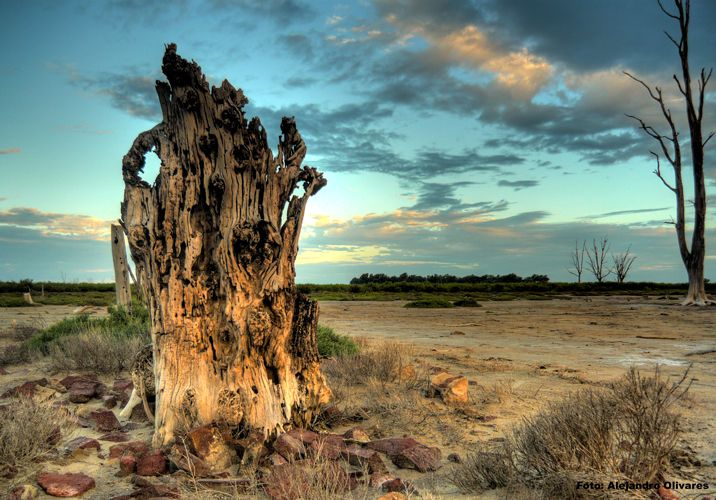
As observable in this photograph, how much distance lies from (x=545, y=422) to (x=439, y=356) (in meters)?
7.48

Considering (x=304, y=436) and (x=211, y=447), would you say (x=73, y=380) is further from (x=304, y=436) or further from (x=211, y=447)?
(x=304, y=436)

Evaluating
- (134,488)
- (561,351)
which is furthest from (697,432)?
(561,351)

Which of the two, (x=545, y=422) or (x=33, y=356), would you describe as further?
(x=33, y=356)

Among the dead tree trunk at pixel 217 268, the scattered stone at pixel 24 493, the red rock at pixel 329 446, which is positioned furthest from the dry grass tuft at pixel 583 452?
the scattered stone at pixel 24 493

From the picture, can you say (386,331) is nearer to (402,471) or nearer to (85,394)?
(85,394)

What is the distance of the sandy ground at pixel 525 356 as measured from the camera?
20.0 feet

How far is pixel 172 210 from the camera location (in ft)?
19.2

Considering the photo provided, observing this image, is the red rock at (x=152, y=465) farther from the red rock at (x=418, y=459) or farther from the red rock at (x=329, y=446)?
the red rock at (x=418, y=459)

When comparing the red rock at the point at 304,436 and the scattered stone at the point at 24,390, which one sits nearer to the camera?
the red rock at the point at 304,436

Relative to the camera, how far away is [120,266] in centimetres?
1759

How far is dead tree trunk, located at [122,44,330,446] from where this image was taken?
5.63m

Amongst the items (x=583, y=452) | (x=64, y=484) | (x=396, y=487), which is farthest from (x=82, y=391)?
(x=583, y=452)

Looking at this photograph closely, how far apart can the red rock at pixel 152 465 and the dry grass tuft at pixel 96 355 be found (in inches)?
190

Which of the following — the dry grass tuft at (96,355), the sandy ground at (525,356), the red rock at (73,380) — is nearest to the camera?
the sandy ground at (525,356)
